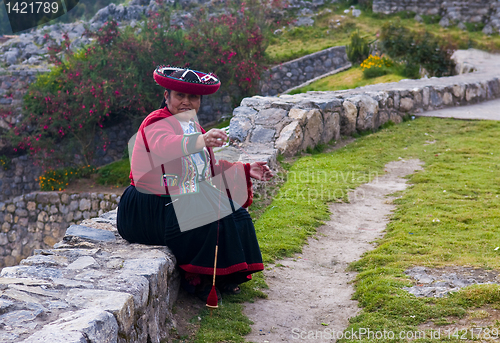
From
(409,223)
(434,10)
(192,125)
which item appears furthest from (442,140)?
(434,10)

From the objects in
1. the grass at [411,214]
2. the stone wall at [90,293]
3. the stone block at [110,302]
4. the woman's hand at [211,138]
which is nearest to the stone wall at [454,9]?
the grass at [411,214]

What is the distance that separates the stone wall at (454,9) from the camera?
20.1 meters

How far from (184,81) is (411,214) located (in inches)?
131

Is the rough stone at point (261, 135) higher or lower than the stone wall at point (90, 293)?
lower

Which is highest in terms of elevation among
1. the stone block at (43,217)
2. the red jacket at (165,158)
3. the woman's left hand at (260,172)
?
the red jacket at (165,158)

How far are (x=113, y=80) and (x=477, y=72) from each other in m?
10.00

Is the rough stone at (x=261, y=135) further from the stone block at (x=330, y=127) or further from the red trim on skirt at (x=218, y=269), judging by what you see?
the red trim on skirt at (x=218, y=269)

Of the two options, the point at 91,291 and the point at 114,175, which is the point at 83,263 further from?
the point at 114,175

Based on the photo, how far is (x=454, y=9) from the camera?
20.5m

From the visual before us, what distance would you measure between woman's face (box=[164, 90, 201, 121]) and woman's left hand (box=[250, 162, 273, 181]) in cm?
64

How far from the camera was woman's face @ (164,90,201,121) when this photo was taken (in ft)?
10.7

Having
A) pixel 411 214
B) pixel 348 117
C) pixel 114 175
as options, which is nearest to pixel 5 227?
pixel 114 175

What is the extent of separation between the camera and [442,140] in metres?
8.79

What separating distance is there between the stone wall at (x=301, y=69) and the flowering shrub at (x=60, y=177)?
6.83 meters
